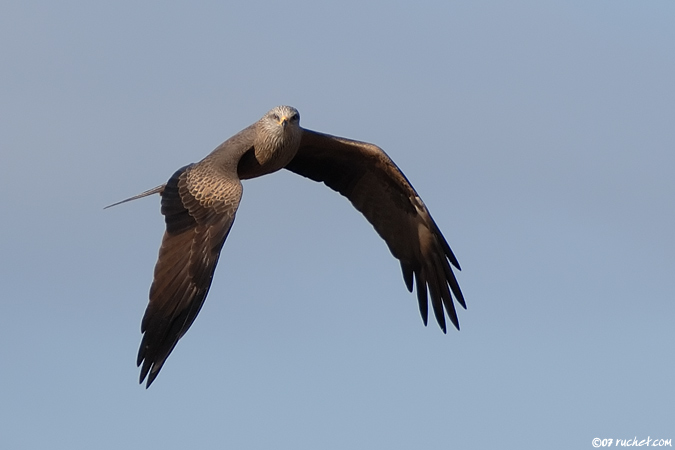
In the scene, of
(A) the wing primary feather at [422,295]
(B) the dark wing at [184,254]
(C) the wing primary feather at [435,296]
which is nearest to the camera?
(B) the dark wing at [184,254]

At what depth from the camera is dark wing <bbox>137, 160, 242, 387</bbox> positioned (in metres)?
13.1

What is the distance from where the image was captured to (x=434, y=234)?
16.3 meters

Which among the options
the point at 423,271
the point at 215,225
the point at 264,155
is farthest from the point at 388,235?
the point at 215,225

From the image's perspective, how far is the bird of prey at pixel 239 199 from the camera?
1318cm

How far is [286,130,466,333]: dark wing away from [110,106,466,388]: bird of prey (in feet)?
0.04

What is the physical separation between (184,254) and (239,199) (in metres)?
0.86

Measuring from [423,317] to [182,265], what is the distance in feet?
13.3

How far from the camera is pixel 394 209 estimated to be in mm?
16422

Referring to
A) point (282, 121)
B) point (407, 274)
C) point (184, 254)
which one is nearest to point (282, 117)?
point (282, 121)

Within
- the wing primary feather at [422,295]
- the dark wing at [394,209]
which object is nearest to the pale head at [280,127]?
the dark wing at [394,209]

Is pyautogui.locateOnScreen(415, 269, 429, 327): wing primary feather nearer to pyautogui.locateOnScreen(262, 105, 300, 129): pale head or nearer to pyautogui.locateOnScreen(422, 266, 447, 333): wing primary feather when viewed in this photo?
pyautogui.locateOnScreen(422, 266, 447, 333): wing primary feather

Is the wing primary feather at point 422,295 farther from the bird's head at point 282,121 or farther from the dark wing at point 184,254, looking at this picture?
the dark wing at point 184,254

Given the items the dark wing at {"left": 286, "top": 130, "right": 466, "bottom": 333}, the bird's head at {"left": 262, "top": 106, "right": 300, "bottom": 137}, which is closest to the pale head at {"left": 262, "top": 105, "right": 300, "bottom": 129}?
the bird's head at {"left": 262, "top": 106, "right": 300, "bottom": 137}

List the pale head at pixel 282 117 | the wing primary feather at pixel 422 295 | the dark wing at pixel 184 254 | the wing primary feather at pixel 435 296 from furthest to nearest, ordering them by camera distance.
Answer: the wing primary feather at pixel 422 295, the wing primary feather at pixel 435 296, the pale head at pixel 282 117, the dark wing at pixel 184 254
